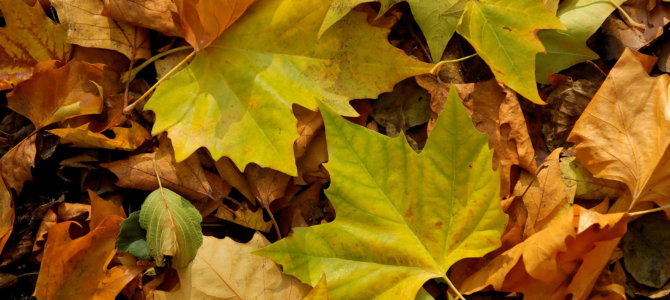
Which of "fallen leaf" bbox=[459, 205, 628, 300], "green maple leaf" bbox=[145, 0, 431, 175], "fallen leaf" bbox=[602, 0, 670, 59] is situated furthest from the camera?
"fallen leaf" bbox=[602, 0, 670, 59]

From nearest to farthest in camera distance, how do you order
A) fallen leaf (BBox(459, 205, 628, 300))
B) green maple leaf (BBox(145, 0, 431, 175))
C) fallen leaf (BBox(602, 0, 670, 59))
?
1. fallen leaf (BBox(459, 205, 628, 300))
2. green maple leaf (BBox(145, 0, 431, 175))
3. fallen leaf (BBox(602, 0, 670, 59))

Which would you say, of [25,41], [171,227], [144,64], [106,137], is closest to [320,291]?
[171,227]

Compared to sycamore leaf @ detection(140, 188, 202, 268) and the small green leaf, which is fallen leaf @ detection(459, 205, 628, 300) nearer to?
sycamore leaf @ detection(140, 188, 202, 268)

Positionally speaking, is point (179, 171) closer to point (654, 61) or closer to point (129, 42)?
point (129, 42)

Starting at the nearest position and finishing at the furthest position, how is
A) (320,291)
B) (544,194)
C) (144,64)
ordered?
A: (320,291) < (544,194) < (144,64)

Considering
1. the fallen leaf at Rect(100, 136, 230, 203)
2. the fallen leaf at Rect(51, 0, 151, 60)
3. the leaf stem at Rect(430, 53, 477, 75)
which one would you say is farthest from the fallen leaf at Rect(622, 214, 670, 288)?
the fallen leaf at Rect(51, 0, 151, 60)

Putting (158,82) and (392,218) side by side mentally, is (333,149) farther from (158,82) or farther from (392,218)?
(158,82)

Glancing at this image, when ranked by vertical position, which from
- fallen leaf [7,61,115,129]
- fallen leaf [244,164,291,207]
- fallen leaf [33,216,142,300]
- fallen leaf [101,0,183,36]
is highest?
fallen leaf [101,0,183,36]

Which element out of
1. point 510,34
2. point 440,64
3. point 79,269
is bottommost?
point 79,269

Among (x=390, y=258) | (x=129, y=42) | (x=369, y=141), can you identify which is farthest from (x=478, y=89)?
(x=129, y=42)
